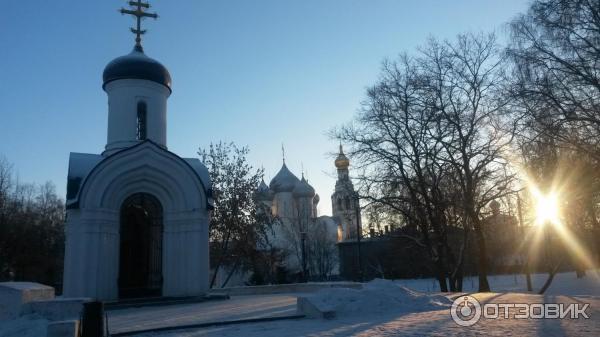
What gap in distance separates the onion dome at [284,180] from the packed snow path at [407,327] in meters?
39.5

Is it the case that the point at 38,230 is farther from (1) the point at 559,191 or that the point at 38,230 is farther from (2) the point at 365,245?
(1) the point at 559,191

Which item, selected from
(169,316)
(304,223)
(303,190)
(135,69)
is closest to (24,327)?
(169,316)

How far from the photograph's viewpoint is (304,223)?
Result: 4300 centimetres

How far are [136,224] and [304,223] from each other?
28002 mm

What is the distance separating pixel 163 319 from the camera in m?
9.98

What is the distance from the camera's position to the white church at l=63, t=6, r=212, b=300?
45.6 feet

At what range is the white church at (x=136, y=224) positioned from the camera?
13.9m

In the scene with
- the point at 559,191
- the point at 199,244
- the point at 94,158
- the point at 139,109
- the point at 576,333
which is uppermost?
the point at 139,109

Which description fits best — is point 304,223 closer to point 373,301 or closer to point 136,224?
point 136,224

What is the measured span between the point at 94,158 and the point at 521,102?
40.7ft

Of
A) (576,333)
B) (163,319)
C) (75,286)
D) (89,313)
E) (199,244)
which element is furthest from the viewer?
(199,244)

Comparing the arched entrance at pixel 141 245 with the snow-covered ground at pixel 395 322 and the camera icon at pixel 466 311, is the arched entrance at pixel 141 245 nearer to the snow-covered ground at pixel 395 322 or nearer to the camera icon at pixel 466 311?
the snow-covered ground at pixel 395 322

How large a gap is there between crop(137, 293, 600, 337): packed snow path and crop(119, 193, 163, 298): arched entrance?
7579 millimetres

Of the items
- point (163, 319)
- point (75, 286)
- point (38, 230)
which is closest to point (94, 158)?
point (75, 286)
